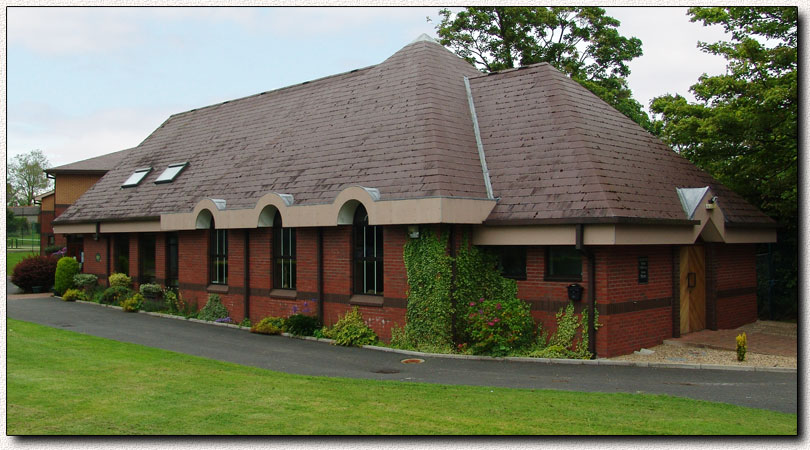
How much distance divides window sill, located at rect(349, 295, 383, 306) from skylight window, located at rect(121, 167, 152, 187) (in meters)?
13.2

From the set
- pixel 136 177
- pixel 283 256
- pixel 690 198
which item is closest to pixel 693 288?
pixel 690 198

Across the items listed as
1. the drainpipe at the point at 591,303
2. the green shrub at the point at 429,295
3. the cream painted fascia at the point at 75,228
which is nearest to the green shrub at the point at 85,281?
the cream painted fascia at the point at 75,228

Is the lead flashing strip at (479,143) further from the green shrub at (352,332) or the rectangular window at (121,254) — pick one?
the rectangular window at (121,254)

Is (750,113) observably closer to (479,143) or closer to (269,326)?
(479,143)

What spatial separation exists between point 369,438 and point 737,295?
13.8m

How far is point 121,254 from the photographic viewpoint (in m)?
25.7

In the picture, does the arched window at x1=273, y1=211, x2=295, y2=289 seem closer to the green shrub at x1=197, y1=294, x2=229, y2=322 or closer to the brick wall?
the green shrub at x1=197, y1=294, x2=229, y2=322

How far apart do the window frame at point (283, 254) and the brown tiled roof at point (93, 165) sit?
70.2 ft

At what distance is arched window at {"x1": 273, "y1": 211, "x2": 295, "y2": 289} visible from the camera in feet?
61.4

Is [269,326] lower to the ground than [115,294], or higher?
lower

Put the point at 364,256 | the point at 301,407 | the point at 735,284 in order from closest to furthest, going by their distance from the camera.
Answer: the point at 301,407
the point at 364,256
the point at 735,284

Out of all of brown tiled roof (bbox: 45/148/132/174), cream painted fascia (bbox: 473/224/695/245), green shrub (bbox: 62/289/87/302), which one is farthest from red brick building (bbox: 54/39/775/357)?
brown tiled roof (bbox: 45/148/132/174)

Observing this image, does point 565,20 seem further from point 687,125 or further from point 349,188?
point 349,188

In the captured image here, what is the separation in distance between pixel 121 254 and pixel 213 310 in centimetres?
708
